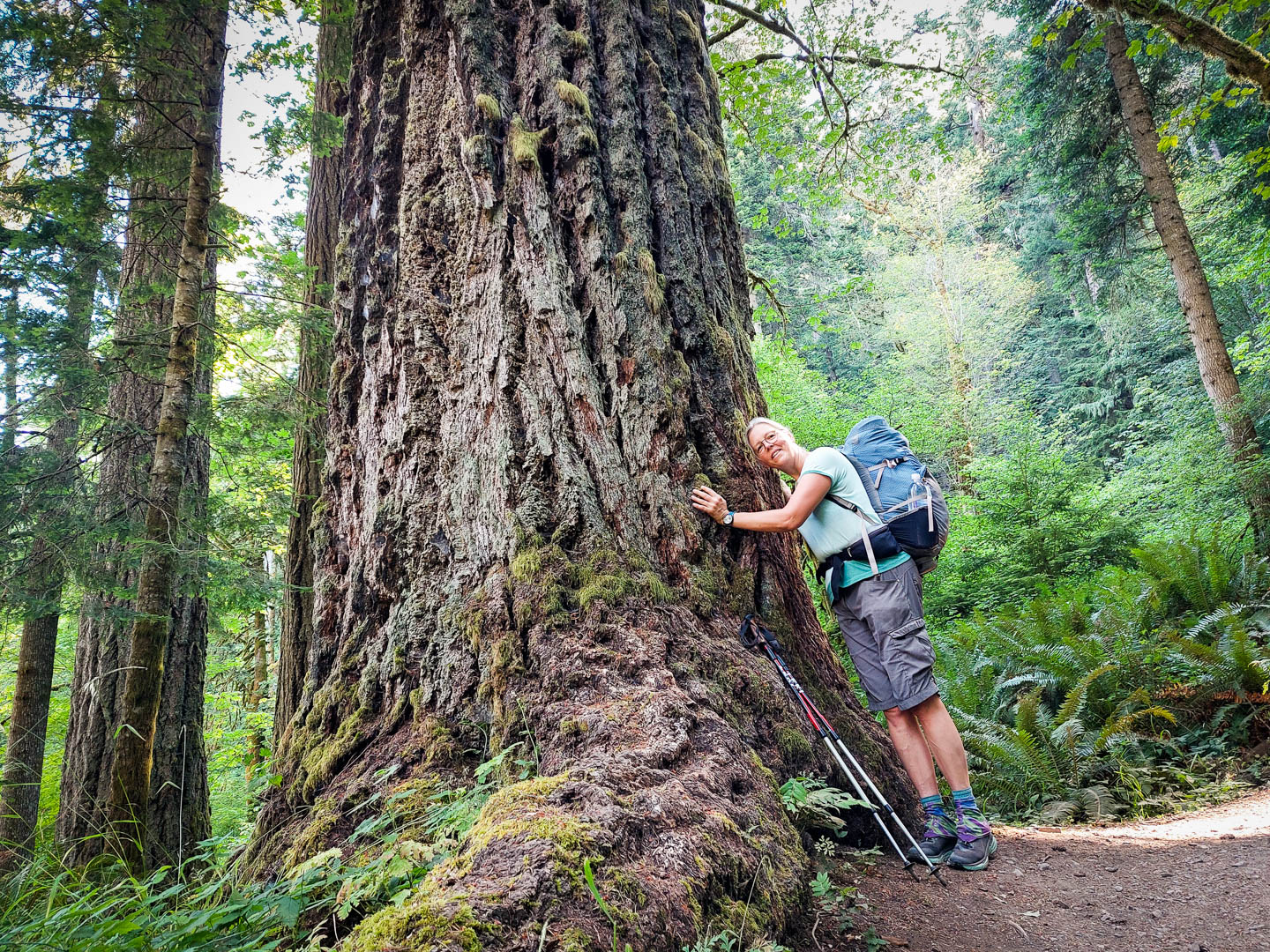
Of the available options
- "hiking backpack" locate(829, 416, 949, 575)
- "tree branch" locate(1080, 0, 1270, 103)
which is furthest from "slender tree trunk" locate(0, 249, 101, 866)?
"tree branch" locate(1080, 0, 1270, 103)

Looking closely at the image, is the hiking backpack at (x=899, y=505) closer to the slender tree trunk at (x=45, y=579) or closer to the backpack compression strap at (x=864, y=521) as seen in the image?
the backpack compression strap at (x=864, y=521)

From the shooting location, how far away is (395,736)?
2252 millimetres

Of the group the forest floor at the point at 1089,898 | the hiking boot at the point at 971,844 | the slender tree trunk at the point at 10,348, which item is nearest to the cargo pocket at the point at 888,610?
the hiking boot at the point at 971,844

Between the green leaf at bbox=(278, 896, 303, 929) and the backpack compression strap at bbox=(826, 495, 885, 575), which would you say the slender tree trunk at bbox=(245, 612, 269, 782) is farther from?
the green leaf at bbox=(278, 896, 303, 929)

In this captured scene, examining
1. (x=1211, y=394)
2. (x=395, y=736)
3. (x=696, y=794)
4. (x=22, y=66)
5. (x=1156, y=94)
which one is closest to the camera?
(x=696, y=794)

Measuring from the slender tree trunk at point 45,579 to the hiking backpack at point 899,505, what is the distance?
415cm

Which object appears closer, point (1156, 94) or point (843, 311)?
point (1156, 94)

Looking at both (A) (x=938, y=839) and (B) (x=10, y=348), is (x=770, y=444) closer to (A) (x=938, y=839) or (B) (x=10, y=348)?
(A) (x=938, y=839)

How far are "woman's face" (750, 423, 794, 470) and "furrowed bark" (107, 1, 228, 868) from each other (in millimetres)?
3360

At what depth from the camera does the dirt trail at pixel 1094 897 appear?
82.9 inches

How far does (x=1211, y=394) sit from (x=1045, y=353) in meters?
21.4

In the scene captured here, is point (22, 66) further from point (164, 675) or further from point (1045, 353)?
point (1045, 353)

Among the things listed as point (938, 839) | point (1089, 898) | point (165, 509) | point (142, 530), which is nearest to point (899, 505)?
point (938, 839)

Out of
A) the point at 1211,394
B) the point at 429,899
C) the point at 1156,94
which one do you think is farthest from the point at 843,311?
the point at 429,899
